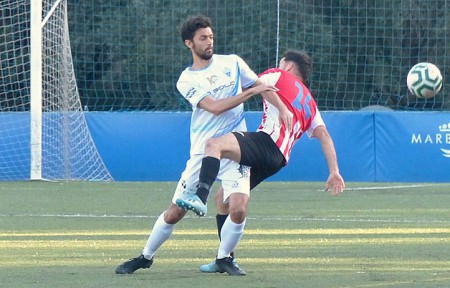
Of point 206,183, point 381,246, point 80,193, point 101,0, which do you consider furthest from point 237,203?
point 101,0

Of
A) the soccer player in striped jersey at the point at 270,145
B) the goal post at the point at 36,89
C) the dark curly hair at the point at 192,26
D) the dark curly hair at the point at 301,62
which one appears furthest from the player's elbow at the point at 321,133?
the goal post at the point at 36,89

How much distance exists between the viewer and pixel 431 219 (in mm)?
13219

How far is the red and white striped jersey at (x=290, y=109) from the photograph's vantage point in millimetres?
8383

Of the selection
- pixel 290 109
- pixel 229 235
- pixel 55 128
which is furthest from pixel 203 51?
pixel 55 128

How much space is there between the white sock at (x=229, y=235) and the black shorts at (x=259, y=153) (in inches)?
17.2

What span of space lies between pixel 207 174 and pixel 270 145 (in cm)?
67

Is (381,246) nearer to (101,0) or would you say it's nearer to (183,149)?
(183,149)

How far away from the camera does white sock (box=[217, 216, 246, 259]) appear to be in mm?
8297

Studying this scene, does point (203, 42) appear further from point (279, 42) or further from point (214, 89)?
point (279, 42)

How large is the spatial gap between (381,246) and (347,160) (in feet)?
41.6

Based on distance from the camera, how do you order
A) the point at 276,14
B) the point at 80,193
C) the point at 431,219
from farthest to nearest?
the point at 276,14
the point at 80,193
the point at 431,219

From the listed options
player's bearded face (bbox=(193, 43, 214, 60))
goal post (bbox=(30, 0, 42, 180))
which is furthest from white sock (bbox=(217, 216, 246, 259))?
goal post (bbox=(30, 0, 42, 180))

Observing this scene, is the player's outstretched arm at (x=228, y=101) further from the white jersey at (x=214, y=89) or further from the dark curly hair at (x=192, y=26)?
the dark curly hair at (x=192, y=26)

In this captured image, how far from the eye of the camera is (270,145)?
27.3ft
